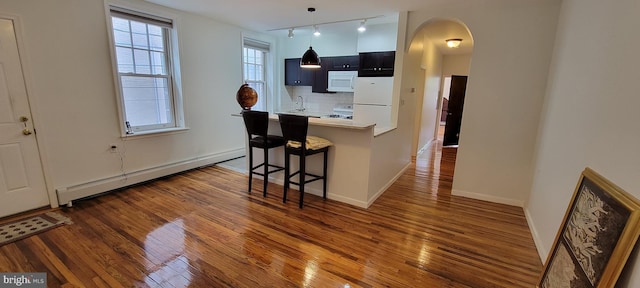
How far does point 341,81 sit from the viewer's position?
5.45m

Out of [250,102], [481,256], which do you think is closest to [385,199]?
[481,256]

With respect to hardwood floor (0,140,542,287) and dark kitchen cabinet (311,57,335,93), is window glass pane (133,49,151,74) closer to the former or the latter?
hardwood floor (0,140,542,287)

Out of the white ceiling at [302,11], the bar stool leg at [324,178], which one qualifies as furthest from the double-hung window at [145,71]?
the bar stool leg at [324,178]

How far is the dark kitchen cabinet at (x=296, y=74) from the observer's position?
5.86 m

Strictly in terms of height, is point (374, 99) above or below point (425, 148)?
above

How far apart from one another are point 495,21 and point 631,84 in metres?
2.06

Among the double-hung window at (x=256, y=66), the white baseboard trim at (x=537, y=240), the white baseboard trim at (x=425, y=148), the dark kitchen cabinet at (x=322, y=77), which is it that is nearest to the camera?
the white baseboard trim at (x=537, y=240)

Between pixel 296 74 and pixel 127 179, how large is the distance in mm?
3780

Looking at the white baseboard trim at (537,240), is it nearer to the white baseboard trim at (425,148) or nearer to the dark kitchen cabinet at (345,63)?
the white baseboard trim at (425,148)

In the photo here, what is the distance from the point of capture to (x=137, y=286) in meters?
1.85

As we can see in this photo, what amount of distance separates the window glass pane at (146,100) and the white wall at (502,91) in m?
3.67

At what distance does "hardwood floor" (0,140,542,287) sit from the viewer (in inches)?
77.8

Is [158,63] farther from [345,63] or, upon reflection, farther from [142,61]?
[345,63]

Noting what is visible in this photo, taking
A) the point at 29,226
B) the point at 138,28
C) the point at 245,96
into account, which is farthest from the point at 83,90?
the point at 245,96
